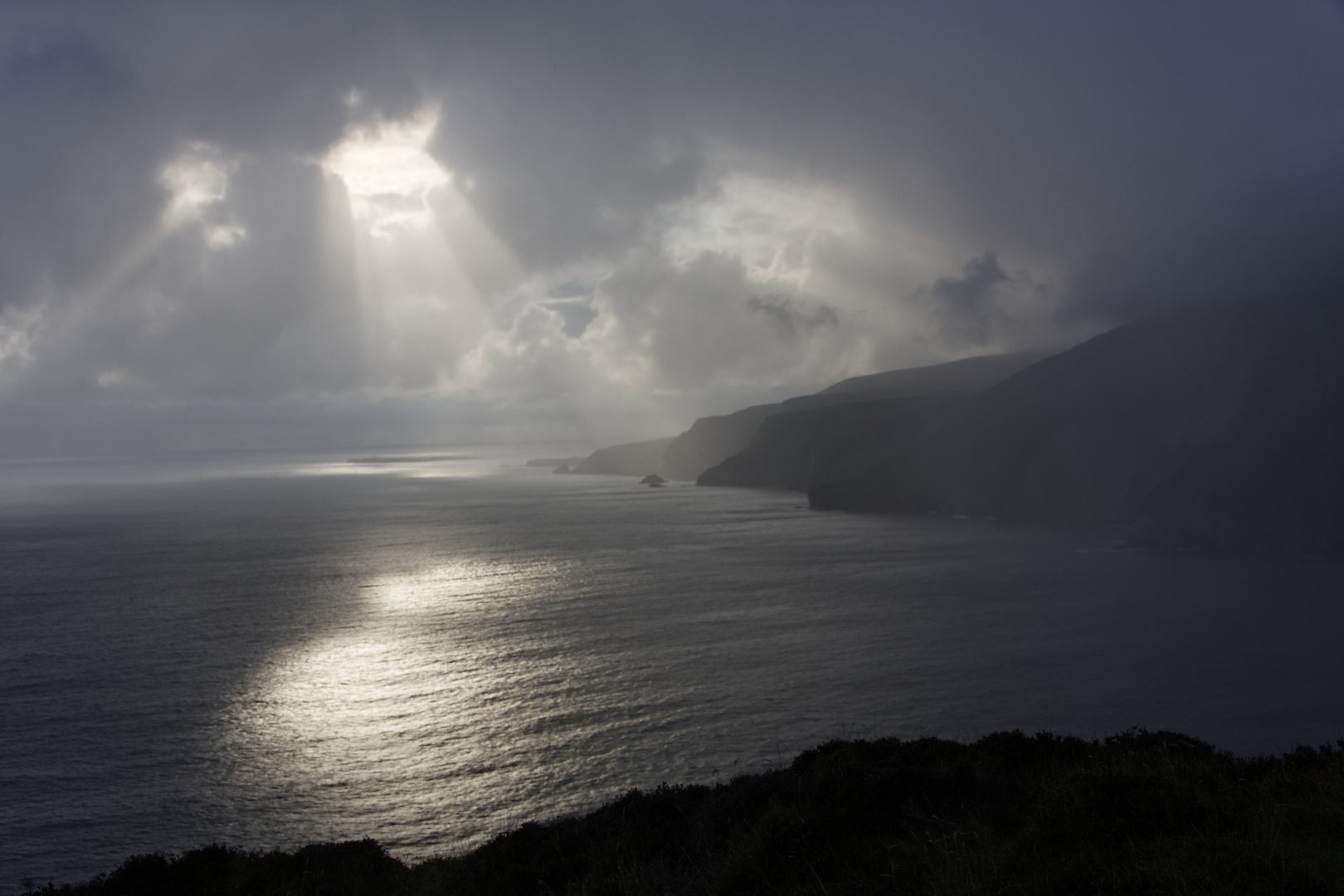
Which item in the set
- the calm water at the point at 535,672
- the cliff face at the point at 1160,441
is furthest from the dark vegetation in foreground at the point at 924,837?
the cliff face at the point at 1160,441

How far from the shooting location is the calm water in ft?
97.1

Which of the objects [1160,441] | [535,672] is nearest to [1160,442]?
[1160,441]

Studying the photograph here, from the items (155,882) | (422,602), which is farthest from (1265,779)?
(422,602)

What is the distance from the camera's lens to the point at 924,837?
552 inches

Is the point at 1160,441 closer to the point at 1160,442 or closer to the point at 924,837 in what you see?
the point at 1160,442

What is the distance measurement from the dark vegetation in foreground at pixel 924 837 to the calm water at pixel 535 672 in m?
9.64

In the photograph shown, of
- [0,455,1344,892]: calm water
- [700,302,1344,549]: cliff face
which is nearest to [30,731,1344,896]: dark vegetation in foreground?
[0,455,1344,892]: calm water

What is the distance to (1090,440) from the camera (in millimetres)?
140875

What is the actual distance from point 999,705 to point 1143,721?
6.55m

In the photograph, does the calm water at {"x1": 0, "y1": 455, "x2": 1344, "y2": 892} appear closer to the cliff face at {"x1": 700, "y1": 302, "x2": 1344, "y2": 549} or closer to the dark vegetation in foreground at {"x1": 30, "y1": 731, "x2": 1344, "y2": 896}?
the dark vegetation in foreground at {"x1": 30, "y1": 731, "x2": 1344, "y2": 896}

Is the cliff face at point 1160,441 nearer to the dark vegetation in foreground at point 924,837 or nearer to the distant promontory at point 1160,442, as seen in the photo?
the distant promontory at point 1160,442

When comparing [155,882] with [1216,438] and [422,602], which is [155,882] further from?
[1216,438]

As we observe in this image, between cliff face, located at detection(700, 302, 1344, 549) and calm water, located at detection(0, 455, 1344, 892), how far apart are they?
15312 mm

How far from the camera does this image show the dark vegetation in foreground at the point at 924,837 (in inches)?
372
